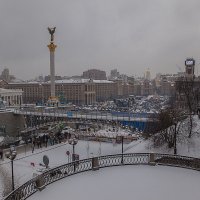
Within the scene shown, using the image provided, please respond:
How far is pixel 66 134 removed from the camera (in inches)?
1474

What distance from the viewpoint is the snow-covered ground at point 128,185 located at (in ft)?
36.3

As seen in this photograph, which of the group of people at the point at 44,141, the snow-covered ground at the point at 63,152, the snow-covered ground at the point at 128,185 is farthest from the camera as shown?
the group of people at the point at 44,141

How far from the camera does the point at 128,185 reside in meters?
12.3

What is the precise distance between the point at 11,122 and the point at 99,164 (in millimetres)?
43297

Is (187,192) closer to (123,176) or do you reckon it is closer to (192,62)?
(123,176)

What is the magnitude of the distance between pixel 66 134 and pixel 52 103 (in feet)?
101

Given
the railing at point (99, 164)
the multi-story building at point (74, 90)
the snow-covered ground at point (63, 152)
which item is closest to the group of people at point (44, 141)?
the snow-covered ground at point (63, 152)

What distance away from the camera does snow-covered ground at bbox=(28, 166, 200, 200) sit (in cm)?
1106

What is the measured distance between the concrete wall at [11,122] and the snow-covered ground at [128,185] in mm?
42019

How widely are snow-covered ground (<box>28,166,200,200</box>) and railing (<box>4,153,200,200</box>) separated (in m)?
0.34

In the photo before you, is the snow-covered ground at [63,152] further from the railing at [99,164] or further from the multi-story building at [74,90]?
the multi-story building at [74,90]

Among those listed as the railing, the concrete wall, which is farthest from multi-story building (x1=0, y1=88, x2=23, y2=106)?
the railing

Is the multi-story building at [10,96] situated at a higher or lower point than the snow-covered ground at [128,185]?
higher

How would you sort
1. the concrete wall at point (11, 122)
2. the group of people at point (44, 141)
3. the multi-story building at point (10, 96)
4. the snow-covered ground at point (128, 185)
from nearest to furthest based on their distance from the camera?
1. the snow-covered ground at point (128, 185)
2. the group of people at point (44, 141)
3. the concrete wall at point (11, 122)
4. the multi-story building at point (10, 96)
